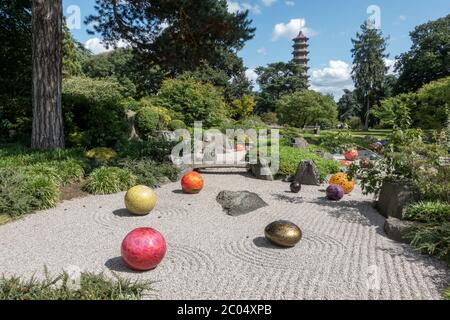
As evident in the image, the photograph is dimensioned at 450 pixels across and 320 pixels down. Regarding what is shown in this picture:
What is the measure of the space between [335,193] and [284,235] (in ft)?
11.7

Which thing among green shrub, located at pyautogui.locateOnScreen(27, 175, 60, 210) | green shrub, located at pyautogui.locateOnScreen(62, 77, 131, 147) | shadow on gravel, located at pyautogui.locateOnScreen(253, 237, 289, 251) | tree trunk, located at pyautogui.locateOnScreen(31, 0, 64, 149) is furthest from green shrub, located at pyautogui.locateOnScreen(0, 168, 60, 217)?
green shrub, located at pyautogui.locateOnScreen(62, 77, 131, 147)

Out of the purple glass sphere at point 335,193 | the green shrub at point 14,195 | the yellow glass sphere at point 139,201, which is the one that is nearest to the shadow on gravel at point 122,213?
the yellow glass sphere at point 139,201

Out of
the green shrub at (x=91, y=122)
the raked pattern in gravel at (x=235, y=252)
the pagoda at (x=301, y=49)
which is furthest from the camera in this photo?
the pagoda at (x=301, y=49)

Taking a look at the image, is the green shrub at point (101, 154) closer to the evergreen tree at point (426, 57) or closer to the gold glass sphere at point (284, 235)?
the gold glass sphere at point (284, 235)

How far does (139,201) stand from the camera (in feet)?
21.5

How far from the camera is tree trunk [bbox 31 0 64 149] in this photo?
9930mm

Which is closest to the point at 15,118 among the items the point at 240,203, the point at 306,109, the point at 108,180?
the point at 108,180

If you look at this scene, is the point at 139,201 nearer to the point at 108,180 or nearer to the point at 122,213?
the point at 122,213

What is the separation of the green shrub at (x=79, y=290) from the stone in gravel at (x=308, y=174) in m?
6.98

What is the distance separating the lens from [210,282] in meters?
4.04

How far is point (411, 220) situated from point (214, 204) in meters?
3.89

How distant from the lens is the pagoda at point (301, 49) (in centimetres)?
8856

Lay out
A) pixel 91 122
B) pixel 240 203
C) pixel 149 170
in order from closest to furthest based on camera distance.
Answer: pixel 240 203
pixel 149 170
pixel 91 122
